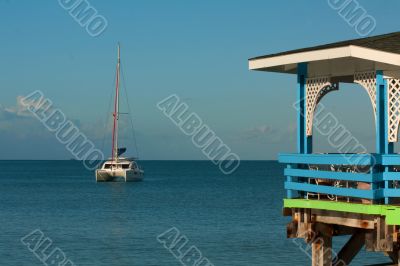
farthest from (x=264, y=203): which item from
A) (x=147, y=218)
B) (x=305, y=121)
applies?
(x=305, y=121)

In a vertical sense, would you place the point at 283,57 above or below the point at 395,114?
above

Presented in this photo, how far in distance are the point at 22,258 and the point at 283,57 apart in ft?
87.9

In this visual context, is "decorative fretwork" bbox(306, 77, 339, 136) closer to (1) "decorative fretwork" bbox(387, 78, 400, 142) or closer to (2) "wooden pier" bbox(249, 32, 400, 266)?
(2) "wooden pier" bbox(249, 32, 400, 266)

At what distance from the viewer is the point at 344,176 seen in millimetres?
15008

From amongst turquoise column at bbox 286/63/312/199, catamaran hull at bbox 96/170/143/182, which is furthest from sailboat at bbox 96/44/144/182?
turquoise column at bbox 286/63/312/199

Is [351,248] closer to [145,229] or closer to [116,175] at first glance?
[145,229]

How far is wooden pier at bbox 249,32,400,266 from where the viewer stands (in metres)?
14.2

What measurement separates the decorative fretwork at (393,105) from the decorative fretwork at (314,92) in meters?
2.25

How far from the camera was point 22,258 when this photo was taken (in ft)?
129

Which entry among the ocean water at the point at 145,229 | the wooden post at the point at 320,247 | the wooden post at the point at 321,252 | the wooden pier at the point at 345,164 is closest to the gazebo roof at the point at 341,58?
the wooden pier at the point at 345,164

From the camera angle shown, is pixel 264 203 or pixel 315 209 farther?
pixel 264 203

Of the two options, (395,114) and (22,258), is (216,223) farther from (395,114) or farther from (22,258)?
(395,114)

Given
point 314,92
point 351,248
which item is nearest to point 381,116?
point 314,92

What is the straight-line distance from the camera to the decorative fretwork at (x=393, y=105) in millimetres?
14516
